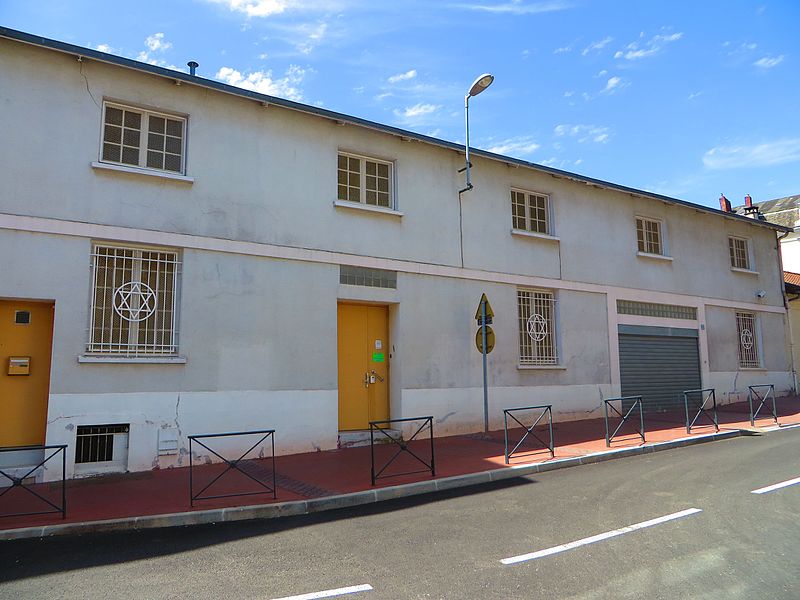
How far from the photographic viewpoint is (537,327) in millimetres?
13641

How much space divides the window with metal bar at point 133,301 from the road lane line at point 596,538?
21.4ft

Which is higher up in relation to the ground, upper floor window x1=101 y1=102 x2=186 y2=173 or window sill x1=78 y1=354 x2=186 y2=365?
upper floor window x1=101 y1=102 x2=186 y2=173

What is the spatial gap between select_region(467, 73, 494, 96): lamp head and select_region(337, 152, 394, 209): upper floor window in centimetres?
222

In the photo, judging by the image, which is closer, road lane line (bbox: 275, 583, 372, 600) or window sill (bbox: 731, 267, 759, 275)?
road lane line (bbox: 275, 583, 372, 600)

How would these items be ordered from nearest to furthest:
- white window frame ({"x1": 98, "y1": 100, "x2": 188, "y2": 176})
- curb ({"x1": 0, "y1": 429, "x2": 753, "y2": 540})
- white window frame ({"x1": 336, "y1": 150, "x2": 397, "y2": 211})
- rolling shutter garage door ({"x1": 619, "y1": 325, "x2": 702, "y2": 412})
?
curb ({"x1": 0, "y1": 429, "x2": 753, "y2": 540})
white window frame ({"x1": 98, "y1": 100, "x2": 188, "y2": 176})
white window frame ({"x1": 336, "y1": 150, "x2": 397, "y2": 211})
rolling shutter garage door ({"x1": 619, "y1": 325, "x2": 702, "y2": 412})

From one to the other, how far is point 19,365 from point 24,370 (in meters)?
0.10

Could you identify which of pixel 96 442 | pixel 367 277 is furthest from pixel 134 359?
pixel 367 277

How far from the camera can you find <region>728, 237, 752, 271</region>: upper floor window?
18.8 m

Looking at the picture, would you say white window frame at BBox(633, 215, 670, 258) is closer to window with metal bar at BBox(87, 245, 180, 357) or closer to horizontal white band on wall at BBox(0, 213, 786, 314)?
horizontal white band on wall at BBox(0, 213, 786, 314)

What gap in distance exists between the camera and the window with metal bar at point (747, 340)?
18.4 meters

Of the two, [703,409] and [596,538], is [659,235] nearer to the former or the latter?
[703,409]

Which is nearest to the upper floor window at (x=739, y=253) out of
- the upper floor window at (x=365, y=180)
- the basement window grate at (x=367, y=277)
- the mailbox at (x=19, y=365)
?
the upper floor window at (x=365, y=180)

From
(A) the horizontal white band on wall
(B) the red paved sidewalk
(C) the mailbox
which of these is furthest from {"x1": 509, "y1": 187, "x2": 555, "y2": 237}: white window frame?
(C) the mailbox

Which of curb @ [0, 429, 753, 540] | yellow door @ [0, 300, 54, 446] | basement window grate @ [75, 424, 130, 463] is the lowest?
curb @ [0, 429, 753, 540]
